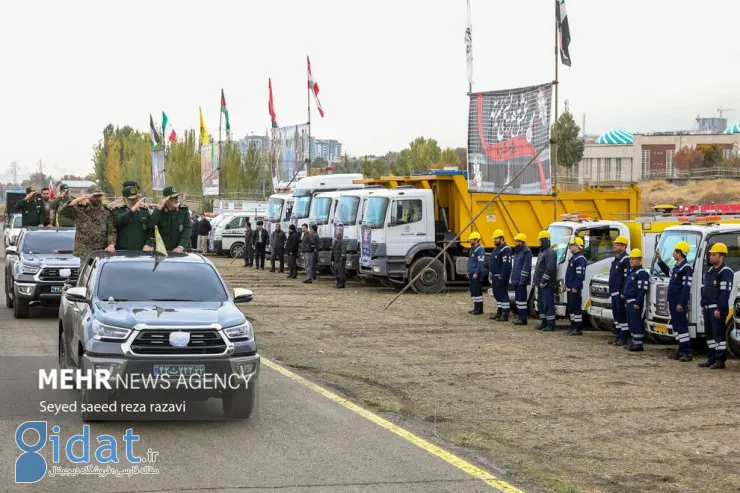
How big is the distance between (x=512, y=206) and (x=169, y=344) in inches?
753

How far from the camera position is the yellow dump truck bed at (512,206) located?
27.7 meters

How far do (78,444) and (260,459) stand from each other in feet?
5.40

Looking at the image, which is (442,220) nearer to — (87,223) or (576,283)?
(576,283)

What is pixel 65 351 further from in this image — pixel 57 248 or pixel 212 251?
pixel 212 251

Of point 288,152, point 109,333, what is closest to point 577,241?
point 109,333

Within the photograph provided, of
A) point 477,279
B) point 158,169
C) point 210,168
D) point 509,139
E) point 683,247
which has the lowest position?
point 477,279

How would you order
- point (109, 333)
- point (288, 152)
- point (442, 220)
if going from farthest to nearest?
point (288, 152), point (442, 220), point (109, 333)

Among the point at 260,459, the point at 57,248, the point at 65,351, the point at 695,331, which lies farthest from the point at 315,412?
the point at 57,248

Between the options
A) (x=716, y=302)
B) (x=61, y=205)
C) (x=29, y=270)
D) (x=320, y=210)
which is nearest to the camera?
(x=716, y=302)

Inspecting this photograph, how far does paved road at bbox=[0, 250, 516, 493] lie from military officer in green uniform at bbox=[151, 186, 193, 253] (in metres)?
3.88

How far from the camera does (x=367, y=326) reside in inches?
779

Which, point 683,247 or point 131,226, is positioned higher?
point 131,226

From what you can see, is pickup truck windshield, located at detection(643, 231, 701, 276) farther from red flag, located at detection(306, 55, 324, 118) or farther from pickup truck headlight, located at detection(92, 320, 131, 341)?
red flag, located at detection(306, 55, 324, 118)

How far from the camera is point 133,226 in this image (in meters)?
15.1
